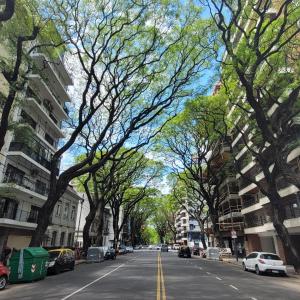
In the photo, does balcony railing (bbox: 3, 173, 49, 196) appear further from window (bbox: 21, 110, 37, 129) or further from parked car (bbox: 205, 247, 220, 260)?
parked car (bbox: 205, 247, 220, 260)

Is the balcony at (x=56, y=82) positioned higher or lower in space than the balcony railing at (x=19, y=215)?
higher

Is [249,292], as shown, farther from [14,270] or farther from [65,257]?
[65,257]

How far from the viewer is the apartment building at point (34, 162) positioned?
2805 cm

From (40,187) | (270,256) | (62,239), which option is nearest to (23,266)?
(270,256)

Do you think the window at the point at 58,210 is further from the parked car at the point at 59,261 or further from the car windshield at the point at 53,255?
the car windshield at the point at 53,255

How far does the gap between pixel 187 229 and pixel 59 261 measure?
111 m

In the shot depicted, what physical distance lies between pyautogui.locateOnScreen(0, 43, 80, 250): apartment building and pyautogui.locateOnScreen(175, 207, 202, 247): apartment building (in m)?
71.8

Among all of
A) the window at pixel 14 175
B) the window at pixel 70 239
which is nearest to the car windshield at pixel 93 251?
the window at pixel 14 175

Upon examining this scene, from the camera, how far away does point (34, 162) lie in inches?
1254

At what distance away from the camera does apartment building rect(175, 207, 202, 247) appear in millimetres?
115012

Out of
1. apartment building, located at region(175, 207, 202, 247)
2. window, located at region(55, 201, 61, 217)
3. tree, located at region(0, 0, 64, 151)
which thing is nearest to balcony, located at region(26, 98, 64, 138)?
window, located at region(55, 201, 61, 217)

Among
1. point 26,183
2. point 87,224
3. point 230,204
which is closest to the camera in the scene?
point 26,183

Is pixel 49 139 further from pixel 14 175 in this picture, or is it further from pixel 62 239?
pixel 62 239

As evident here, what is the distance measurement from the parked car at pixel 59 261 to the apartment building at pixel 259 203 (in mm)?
15674
